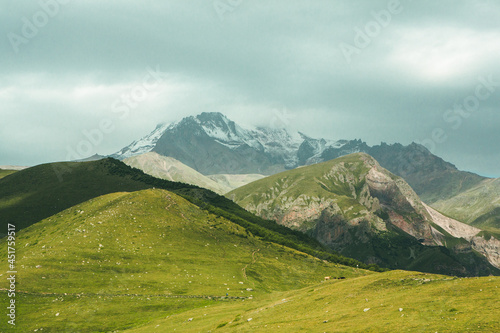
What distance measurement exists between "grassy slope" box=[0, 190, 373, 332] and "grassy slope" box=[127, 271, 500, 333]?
14554 mm

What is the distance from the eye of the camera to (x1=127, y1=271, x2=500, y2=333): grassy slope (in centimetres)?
3281

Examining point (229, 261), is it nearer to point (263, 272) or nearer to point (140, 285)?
A: point (263, 272)

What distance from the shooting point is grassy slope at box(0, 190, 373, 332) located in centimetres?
6869

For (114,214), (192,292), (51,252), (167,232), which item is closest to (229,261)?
(167,232)

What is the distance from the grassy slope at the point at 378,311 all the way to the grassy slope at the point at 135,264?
47.7 feet

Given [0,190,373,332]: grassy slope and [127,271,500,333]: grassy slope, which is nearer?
[127,271,500,333]: grassy slope

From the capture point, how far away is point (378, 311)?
39.6 m

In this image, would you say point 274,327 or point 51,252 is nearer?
point 274,327

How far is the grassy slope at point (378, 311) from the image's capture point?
32.8 meters

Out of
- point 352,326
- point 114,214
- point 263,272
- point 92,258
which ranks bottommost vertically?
point 263,272

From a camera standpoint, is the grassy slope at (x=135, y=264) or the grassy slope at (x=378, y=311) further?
the grassy slope at (x=135, y=264)

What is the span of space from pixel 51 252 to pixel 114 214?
27.7 m

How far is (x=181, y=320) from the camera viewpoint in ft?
194

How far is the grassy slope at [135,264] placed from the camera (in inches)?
2704
